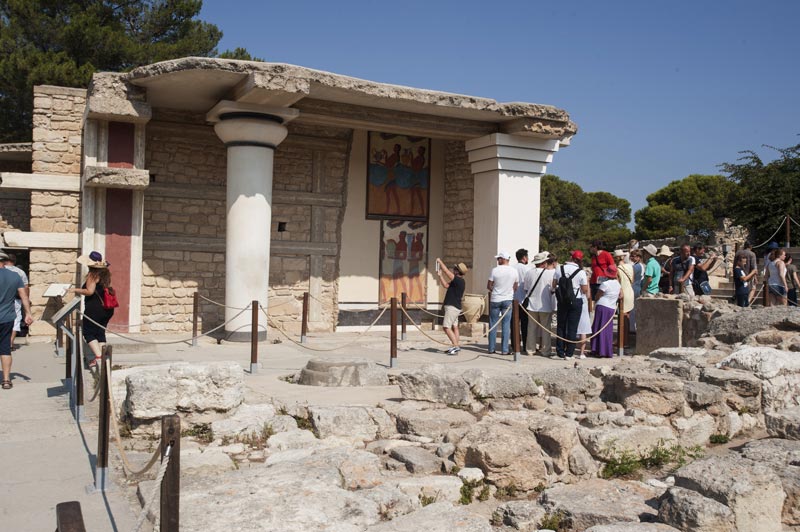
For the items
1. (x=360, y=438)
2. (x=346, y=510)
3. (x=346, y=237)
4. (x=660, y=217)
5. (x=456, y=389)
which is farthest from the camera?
(x=660, y=217)

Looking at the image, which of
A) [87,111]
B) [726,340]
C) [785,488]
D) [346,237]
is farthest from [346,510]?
[346,237]

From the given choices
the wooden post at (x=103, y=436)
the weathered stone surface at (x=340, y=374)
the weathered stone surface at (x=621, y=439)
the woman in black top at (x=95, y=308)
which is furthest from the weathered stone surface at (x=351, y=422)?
the woman in black top at (x=95, y=308)

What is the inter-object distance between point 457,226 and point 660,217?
3011 centimetres

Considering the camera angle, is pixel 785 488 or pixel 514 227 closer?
pixel 785 488

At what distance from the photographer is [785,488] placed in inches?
177

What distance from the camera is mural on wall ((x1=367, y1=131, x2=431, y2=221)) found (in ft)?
46.6

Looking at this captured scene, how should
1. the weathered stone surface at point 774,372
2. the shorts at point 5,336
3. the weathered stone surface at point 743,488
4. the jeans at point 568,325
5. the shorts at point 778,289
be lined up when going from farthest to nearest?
the shorts at point 778,289 < the jeans at point 568,325 < the shorts at point 5,336 < the weathered stone surface at point 774,372 < the weathered stone surface at point 743,488

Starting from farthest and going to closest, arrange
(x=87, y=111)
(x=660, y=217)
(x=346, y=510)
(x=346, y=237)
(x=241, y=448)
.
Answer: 1. (x=660, y=217)
2. (x=346, y=237)
3. (x=87, y=111)
4. (x=241, y=448)
5. (x=346, y=510)

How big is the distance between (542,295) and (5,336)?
257 inches

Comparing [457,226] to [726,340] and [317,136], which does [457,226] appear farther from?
[726,340]

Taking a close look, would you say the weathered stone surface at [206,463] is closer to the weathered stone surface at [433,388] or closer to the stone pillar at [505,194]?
the weathered stone surface at [433,388]

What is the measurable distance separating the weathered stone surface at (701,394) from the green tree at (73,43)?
16903mm

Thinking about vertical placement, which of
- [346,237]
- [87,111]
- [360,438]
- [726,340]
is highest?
[87,111]

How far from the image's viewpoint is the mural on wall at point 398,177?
14219 mm
